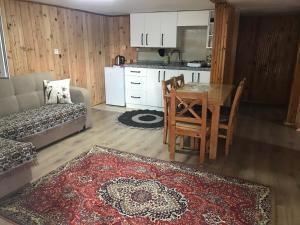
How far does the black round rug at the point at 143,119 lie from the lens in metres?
4.38

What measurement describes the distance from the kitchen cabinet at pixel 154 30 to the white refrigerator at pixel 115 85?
0.72 meters

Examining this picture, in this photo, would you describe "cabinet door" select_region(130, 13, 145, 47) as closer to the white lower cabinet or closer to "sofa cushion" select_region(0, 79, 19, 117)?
the white lower cabinet

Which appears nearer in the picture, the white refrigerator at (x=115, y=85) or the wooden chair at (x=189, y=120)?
the wooden chair at (x=189, y=120)

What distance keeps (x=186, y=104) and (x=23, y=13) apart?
290 cm

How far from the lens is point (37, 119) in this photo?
124 inches

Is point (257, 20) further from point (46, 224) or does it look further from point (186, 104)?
point (46, 224)

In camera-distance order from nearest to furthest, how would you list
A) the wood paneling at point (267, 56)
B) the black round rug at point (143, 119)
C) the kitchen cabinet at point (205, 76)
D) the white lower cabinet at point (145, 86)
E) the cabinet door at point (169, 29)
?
the black round rug at point (143, 119) < the kitchen cabinet at point (205, 76) < the cabinet door at point (169, 29) < the white lower cabinet at point (145, 86) < the wood paneling at point (267, 56)

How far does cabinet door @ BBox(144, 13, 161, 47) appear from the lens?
16.7 ft

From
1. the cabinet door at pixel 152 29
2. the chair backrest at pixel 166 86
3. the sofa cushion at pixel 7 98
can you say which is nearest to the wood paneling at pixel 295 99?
the chair backrest at pixel 166 86

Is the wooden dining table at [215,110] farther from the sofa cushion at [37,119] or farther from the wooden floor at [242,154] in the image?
the sofa cushion at [37,119]

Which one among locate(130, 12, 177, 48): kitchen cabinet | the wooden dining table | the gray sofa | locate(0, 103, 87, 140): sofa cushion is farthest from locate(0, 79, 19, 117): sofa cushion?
locate(130, 12, 177, 48): kitchen cabinet

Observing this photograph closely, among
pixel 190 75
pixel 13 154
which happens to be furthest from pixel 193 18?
pixel 13 154

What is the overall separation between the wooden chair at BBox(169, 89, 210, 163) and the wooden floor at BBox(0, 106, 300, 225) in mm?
340

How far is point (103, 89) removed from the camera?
597cm
